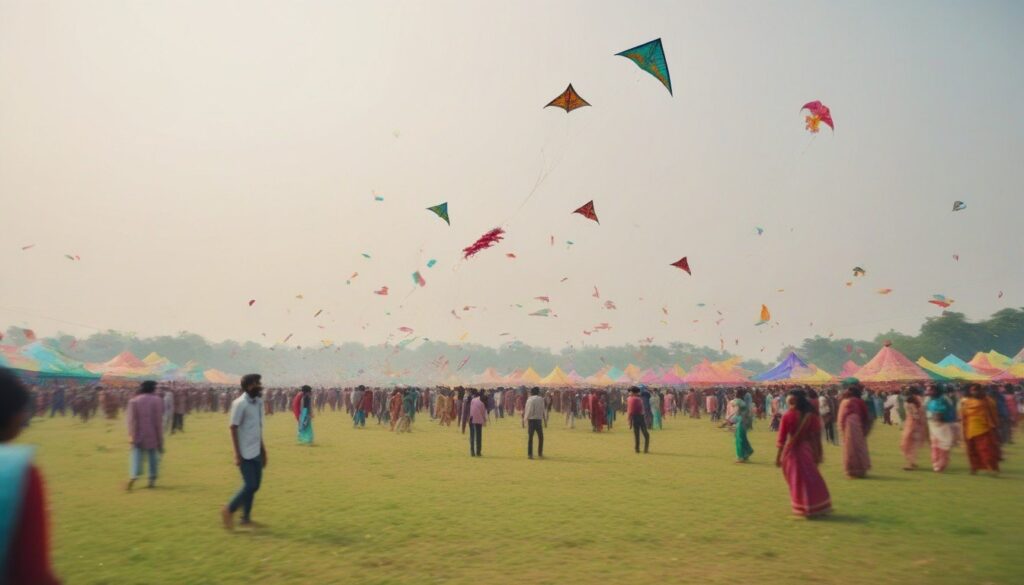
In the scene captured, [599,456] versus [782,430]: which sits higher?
[782,430]

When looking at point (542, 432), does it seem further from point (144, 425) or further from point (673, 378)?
point (673, 378)

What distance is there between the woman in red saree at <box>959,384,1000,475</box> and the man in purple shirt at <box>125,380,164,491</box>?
556 inches

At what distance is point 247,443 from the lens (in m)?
7.37

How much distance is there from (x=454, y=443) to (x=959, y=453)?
13310 mm

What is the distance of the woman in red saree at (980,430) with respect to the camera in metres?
12.4

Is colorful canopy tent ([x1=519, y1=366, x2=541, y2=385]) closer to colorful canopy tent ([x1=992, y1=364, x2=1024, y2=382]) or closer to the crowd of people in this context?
colorful canopy tent ([x1=992, y1=364, x2=1024, y2=382])

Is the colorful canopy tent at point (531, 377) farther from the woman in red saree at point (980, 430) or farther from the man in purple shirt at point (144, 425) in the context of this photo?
the man in purple shirt at point (144, 425)

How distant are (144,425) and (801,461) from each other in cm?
938

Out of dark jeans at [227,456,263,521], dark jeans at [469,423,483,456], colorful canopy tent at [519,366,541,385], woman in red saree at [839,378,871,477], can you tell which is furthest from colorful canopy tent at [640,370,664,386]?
dark jeans at [227,456,263,521]

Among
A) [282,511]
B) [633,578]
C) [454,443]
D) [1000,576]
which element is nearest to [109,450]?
[454,443]

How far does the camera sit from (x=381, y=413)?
28.6 meters

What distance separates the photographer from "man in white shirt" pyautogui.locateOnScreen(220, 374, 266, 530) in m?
7.30

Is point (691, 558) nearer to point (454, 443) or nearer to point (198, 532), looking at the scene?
point (198, 532)

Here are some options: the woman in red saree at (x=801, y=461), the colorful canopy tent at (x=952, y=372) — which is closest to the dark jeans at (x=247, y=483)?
the woman in red saree at (x=801, y=461)
